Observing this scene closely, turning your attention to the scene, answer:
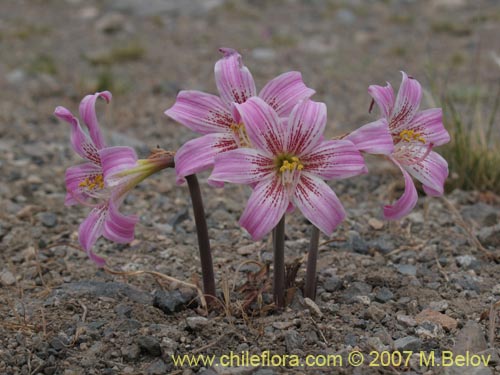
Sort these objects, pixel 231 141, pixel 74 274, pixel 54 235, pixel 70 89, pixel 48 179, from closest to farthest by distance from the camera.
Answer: pixel 231 141
pixel 74 274
pixel 54 235
pixel 48 179
pixel 70 89

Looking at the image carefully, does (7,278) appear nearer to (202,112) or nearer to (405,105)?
(202,112)

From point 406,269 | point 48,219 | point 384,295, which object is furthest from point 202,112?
point 48,219

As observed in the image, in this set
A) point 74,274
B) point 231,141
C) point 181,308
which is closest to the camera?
point 231,141

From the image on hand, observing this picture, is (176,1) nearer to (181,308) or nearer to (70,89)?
(70,89)

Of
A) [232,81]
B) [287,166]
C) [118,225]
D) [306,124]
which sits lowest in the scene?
[118,225]

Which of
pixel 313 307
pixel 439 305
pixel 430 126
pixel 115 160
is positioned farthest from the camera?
pixel 439 305

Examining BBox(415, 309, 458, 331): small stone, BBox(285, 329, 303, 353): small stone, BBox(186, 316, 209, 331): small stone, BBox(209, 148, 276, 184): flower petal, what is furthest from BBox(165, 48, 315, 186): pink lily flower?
BBox(415, 309, 458, 331): small stone

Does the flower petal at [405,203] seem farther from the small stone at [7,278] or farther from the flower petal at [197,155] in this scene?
the small stone at [7,278]

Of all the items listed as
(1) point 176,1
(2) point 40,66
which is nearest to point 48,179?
(2) point 40,66
